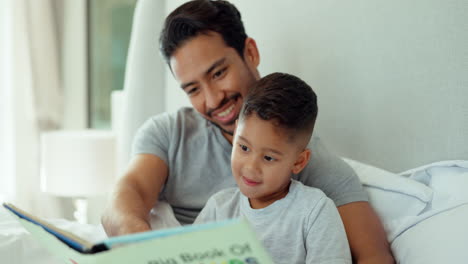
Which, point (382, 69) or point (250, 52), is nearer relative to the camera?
point (382, 69)

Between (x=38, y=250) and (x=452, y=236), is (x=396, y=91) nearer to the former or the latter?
(x=452, y=236)

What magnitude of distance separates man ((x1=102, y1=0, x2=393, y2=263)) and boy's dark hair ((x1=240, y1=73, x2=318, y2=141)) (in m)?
0.23

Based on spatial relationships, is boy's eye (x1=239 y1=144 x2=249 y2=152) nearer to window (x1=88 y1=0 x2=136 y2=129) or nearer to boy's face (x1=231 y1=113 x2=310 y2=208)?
boy's face (x1=231 y1=113 x2=310 y2=208)

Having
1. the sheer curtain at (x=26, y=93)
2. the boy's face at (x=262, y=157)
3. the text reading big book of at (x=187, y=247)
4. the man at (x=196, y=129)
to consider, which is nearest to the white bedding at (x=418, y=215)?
the man at (x=196, y=129)

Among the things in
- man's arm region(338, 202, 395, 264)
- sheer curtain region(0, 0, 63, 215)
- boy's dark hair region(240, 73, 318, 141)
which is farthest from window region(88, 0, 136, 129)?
man's arm region(338, 202, 395, 264)

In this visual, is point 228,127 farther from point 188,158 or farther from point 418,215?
point 418,215

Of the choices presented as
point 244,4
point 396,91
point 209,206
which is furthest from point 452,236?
point 244,4

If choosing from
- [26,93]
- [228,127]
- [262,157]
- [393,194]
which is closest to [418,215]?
[393,194]

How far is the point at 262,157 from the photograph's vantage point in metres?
1.01

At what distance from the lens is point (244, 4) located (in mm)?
1902

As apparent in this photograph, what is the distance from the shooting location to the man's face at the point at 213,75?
1363 mm

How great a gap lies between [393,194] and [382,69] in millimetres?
348

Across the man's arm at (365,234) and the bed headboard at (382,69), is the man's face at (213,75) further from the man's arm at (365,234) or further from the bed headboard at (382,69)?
the man's arm at (365,234)

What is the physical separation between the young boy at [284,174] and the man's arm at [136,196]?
30 centimetres
